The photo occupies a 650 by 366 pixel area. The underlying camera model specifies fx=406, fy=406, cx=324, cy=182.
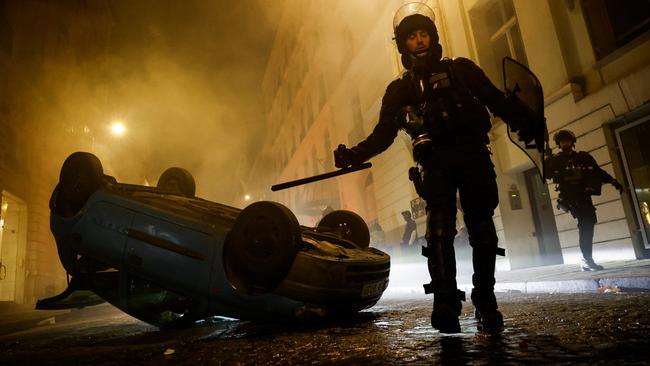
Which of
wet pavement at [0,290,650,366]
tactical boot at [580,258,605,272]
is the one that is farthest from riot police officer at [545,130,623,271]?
wet pavement at [0,290,650,366]

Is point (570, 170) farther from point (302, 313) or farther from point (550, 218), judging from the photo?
point (302, 313)

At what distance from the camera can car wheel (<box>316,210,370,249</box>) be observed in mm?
4262

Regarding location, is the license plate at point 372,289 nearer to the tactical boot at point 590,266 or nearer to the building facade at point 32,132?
the tactical boot at point 590,266

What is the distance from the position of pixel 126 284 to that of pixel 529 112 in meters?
3.29

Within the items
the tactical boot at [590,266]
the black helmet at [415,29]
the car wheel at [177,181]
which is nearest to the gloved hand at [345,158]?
the black helmet at [415,29]

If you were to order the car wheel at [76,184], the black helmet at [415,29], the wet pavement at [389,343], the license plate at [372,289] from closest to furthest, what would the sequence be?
the wet pavement at [389,343]
the black helmet at [415,29]
the license plate at [372,289]
the car wheel at [76,184]

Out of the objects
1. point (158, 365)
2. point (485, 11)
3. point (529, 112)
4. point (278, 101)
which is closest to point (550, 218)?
point (485, 11)

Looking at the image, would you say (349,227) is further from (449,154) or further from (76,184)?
(76,184)

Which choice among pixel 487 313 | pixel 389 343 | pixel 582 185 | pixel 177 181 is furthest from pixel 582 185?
pixel 177 181

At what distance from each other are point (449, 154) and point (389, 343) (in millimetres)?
1103

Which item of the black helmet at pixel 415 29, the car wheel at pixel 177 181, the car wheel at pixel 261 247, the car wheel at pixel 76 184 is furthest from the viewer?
the car wheel at pixel 177 181

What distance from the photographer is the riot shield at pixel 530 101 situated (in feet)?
8.32

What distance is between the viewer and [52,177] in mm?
14344

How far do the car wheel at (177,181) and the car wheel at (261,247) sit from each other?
270cm
